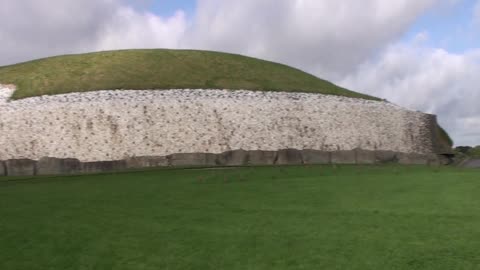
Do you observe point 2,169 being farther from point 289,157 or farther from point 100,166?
point 289,157

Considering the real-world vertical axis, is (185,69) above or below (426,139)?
above

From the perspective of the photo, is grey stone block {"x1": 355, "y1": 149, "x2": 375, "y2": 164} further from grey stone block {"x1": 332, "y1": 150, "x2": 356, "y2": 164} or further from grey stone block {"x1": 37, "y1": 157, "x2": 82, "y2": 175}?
grey stone block {"x1": 37, "y1": 157, "x2": 82, "y2": 175}

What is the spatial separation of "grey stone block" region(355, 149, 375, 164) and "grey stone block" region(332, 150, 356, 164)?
0.80 feet

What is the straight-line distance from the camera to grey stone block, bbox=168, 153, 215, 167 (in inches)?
1104

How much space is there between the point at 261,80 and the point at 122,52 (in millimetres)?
11691

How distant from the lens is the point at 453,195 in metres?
11.5

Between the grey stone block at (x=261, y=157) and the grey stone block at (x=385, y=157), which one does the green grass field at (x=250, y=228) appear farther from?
the grey stone block at (x=385, y=157)

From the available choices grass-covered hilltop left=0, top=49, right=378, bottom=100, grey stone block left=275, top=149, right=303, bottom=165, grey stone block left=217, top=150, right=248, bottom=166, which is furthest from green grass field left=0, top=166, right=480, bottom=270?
grass-covered hilltop left=0, top=49, right=378, bottom=100

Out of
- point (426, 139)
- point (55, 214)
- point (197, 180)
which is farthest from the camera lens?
point (426, 139)

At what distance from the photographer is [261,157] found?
2898 cm

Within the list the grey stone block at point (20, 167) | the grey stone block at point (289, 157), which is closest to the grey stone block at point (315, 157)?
the grey stone block at point (289, 157)

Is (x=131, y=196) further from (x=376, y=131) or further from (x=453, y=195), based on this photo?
(x=376, y=131)

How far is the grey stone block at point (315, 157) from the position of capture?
29.7 metres

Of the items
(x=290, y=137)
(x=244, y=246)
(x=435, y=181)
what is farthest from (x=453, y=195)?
Answer: (x=290, y=137)
